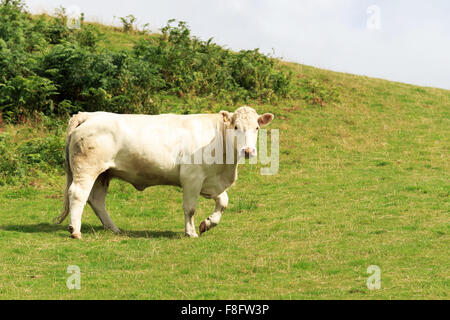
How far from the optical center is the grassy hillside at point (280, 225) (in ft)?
30.3

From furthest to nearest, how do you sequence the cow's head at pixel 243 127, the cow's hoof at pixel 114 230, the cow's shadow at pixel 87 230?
the cow's hoof at pixel 114 230 < the cow's shadow at pixel 87 230 < the cow's head at pixel 243 127

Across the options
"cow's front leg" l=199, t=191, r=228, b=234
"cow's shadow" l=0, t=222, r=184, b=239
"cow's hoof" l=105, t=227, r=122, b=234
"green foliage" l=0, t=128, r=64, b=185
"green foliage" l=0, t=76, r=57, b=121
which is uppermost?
"green foliage" l=0, t=76, r=57, b=121

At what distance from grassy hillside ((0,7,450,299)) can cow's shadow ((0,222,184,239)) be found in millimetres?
39

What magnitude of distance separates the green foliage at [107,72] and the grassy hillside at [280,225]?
101cm

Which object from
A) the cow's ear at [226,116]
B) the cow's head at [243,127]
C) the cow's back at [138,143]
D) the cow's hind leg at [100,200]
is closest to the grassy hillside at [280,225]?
the cow's hind leg at [100,200]

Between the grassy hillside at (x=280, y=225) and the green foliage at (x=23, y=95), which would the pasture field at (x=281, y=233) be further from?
the green foliage at (x=23, y=95)

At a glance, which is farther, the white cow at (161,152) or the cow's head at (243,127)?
the white cow at (161,152)

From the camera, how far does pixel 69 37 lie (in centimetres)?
2600

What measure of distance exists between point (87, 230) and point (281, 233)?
12.5ft

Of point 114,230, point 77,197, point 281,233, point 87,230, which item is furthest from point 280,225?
point 77,197

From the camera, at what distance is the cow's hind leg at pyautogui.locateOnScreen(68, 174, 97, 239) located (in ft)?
40.4

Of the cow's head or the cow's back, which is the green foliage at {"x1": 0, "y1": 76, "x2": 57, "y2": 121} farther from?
the cow's head

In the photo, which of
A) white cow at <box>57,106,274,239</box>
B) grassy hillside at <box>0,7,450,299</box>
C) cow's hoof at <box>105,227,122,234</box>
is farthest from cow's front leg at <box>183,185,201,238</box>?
cow's hoof at <box>105,227,122,234</box>
